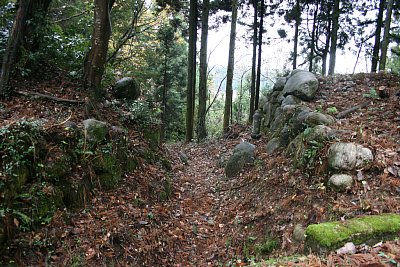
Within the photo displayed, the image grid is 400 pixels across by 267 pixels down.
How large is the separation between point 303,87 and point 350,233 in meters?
5.85

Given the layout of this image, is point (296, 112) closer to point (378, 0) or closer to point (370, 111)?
point (370, 111)

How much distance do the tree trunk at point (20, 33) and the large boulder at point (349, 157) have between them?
614 cm

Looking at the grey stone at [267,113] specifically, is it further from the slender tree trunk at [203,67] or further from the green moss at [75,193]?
the green moss at [75,193]

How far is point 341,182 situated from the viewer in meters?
4.60

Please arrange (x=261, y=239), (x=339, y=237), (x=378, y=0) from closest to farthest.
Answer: (x=339, y=237), (x=261, y=239), (x=378, y=0)

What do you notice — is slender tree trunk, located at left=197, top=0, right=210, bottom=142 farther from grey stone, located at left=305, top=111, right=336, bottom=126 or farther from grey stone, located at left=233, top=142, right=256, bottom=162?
grey stone, located at left=305, top=111, right=336, bottom=126

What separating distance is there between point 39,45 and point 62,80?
0.99 m

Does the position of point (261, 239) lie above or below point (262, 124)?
below

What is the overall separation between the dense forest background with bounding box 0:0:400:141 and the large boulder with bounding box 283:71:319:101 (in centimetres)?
404

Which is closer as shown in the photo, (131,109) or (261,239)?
(261,239)

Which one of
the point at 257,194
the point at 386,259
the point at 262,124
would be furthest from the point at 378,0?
the point at 386,259

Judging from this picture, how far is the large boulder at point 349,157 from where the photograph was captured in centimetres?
473

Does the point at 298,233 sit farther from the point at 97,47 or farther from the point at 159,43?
the point at 159,43

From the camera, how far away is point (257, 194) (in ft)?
20.4
